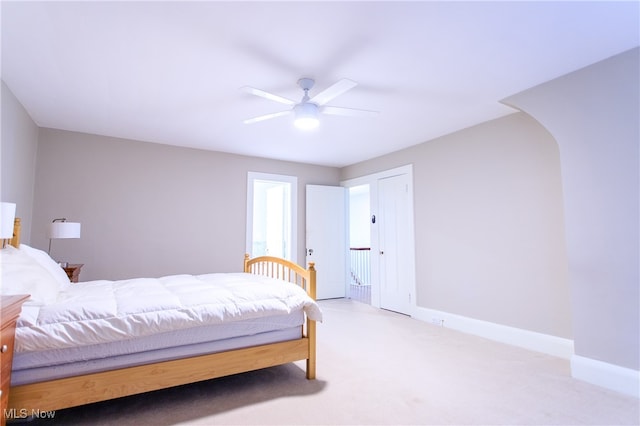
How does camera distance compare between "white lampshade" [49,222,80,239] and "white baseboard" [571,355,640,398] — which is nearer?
"white baseboard" [571,355,640,398]

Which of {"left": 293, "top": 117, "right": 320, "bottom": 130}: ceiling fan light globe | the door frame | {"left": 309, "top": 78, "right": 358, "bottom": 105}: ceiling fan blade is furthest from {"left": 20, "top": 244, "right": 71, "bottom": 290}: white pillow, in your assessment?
the door frame

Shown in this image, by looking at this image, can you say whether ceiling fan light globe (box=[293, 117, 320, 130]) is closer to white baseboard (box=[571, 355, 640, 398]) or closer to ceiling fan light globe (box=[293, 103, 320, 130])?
ceiling fan light globe (box=[293, 103, 320, 130])

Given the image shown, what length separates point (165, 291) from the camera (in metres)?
2.26

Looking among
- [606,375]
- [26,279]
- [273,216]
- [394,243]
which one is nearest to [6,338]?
[26,279]

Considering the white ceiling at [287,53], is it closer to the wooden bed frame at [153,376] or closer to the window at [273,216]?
the wooden bed frame at [153,376]

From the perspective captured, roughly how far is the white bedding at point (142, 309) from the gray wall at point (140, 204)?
160 centimetres

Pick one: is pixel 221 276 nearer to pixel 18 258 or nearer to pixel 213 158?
pixel 18 258

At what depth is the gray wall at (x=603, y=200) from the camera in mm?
2199


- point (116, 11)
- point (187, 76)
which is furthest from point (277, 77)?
point (116, 11)

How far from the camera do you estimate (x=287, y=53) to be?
87.5 inches

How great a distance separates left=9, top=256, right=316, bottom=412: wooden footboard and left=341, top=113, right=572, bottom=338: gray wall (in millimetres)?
2230

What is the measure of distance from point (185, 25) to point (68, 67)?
1.21 m

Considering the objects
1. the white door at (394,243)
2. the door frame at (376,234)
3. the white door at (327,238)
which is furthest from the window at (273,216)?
the white door at (394,243)

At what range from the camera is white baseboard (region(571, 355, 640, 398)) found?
2.15 m
